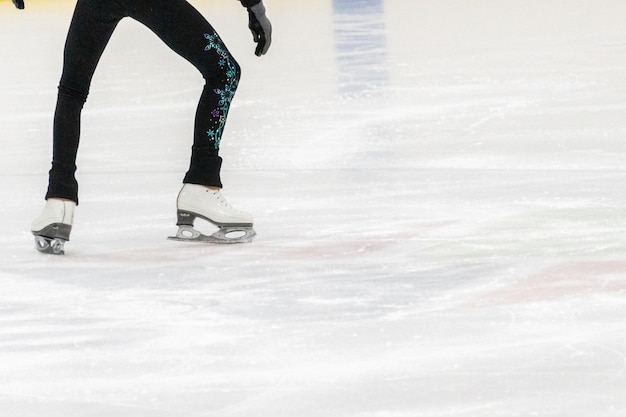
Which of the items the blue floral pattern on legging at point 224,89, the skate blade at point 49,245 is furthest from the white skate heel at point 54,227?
the blue floral pattern on legging at point 224,89

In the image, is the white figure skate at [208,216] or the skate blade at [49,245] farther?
the white figure skate at [208,216]

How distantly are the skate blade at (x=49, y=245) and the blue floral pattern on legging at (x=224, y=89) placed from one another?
440mm

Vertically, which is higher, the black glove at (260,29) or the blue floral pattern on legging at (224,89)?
the black glove at (260,29)

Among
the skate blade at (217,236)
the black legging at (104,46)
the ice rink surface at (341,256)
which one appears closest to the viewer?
the ice rink surface at (341,256)

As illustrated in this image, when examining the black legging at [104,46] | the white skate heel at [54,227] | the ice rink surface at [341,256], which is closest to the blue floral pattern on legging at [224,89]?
the black legging at [104,46]

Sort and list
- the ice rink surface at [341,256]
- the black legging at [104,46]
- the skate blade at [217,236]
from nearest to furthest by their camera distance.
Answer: the ice rink surface at [341,256] < the black legging at [104,46] < the skate blade at [217,236]

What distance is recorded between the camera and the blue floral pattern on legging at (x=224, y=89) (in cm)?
351

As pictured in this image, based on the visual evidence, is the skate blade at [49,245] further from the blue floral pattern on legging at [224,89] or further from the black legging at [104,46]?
the blue floral pattern on legging at [224,89]

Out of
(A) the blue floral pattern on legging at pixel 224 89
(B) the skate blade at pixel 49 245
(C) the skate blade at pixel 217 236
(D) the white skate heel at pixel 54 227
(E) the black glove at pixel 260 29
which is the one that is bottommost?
(C) the skate blade at pixel 217 236

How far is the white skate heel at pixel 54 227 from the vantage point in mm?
3471

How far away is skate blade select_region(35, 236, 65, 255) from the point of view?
3.47 m

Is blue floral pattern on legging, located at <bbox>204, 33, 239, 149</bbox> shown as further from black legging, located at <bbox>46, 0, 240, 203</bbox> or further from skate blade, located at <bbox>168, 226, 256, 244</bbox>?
skate blade, located at <bbox>168, 226, 256, 244</bbox>

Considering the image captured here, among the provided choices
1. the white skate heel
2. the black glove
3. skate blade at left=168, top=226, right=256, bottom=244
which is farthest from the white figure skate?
the black glove

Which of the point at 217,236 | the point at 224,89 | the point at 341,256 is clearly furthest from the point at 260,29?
the point at 341,256
